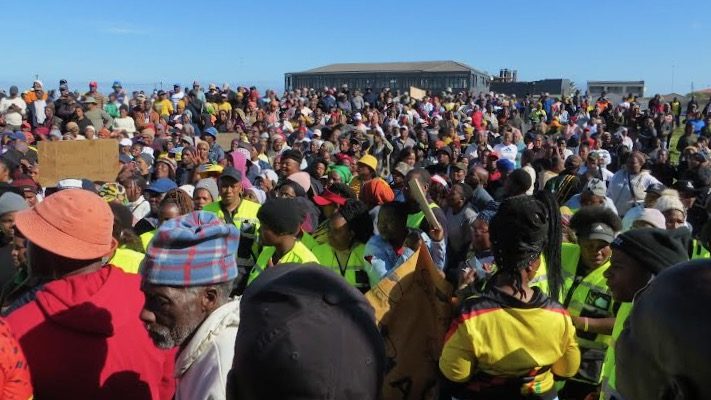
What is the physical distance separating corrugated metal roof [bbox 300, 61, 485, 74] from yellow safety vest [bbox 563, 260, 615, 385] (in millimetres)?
25482

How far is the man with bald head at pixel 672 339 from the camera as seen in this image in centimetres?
90

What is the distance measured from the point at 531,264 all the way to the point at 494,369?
48cm

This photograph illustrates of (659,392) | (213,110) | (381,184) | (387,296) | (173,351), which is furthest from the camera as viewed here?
(213,110)

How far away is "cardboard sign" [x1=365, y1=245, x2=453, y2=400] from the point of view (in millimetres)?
3273

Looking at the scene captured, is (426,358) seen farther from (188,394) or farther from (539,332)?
(188,394)

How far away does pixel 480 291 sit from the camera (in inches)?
109

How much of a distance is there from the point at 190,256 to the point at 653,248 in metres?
2.13

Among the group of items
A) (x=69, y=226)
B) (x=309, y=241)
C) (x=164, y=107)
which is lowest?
(x=309, y=241)

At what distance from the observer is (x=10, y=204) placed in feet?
14.5

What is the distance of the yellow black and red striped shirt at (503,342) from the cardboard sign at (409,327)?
61 centimetres

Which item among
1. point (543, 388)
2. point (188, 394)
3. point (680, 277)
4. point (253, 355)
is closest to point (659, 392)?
point (680, 277)

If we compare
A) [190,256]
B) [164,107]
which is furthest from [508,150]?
[164,107]

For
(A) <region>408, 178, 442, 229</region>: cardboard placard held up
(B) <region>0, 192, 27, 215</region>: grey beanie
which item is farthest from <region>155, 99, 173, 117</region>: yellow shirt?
(A) <region>408, 178, 442, 229</region>: cardboard placard held up

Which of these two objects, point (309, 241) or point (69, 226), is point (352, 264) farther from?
point (69, 226)
